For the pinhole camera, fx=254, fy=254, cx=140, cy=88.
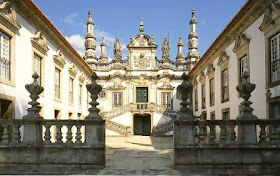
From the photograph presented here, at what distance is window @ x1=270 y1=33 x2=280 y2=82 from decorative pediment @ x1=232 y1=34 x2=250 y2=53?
168 centimetres

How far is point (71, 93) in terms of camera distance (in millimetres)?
16266

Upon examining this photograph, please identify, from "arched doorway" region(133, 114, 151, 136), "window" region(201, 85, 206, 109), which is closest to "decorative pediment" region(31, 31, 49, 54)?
"window" region(201, 85, 206, 109)

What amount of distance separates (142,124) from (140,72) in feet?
17.6

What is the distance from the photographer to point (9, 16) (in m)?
8.51

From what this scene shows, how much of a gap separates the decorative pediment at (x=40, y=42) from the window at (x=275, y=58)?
9.02 meters

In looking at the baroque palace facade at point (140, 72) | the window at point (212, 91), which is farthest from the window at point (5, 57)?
the window at point (212, 91)

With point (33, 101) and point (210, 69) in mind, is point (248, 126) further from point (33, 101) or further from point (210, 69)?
point (210, 69)

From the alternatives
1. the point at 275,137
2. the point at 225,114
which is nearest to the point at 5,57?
the point at 275,137

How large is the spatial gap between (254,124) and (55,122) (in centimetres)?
519

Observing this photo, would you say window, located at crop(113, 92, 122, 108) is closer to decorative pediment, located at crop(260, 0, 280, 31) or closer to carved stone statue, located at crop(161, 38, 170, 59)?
carved stone statue, located at crop(161, 38, 170, 59)

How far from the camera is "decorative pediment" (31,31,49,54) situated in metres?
10.3

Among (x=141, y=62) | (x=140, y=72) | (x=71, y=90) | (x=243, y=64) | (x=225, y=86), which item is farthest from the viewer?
(x=141, y=62)

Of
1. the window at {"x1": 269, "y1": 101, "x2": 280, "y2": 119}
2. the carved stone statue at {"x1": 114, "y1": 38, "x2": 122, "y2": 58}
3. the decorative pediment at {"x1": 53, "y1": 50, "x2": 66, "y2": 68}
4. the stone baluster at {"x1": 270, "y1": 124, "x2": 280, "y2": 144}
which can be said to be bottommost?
the stone baluster at {"x1": 270, "y1": 124, "x2": 280, "y2": 144}

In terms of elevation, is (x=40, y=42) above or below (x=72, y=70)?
above
